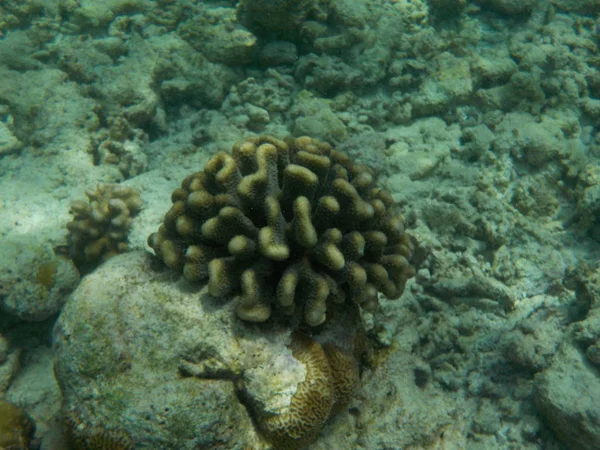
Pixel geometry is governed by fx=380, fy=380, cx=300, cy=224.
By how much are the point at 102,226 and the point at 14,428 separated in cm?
191

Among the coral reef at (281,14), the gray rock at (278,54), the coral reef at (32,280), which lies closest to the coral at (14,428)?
the coral reef at (32,280)

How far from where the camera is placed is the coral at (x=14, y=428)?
2977mm

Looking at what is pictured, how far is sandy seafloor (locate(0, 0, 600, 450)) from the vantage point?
3.36 m

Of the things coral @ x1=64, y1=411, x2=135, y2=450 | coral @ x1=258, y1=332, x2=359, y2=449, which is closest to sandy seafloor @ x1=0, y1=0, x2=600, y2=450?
coral @ x1=64, y1=411, x2=135, y2=450

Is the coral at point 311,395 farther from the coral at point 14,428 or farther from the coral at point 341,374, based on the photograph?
the coral at point 14,428

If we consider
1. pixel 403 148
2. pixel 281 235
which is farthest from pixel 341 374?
pixel 403 148

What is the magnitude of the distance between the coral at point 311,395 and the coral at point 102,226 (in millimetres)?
2361

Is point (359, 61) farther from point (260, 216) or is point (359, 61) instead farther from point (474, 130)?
point (260, 216)

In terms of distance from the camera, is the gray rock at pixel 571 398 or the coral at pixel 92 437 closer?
the coral at pixel 92 437

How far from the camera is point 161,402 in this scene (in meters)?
2.30

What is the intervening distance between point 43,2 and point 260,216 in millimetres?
8176

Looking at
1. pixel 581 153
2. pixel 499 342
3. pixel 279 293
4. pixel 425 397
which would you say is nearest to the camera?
pixel 279 293

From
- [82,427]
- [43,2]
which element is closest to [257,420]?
[82,427]

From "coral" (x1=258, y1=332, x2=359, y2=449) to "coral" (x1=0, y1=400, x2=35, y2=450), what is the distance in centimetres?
209
